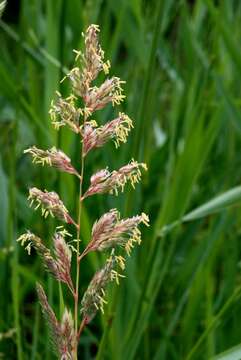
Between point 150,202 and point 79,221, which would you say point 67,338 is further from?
point 150,202

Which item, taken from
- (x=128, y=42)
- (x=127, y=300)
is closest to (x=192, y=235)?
(x=127, y=300)

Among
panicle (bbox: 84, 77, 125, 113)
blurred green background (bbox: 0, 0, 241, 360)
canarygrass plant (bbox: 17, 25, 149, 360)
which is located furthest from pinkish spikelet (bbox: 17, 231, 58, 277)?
blurred green background (bbox: 0, 0, 241, 360)

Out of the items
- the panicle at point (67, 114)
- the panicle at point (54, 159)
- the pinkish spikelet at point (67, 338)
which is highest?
the panicle at point (67, 114)

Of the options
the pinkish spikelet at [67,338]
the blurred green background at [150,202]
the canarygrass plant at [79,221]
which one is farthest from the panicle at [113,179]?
the blurred green background at [150,202]

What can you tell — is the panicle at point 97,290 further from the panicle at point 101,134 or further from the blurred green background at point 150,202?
the blurred green background at point 150,202

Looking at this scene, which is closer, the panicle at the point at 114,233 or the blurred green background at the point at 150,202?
the panicle at the point at 114,233

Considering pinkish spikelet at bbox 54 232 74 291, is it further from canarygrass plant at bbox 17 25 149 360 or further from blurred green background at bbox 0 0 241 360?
blurred green background at bbox 0 0 241 360
